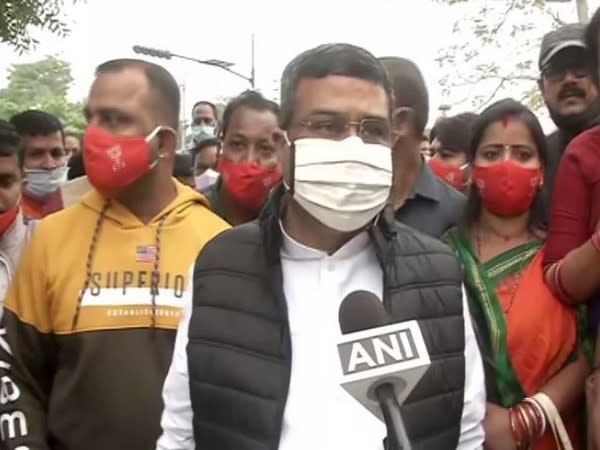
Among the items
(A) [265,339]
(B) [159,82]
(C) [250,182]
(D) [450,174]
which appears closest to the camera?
(A) [265,339]

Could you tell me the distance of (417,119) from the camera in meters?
3.73

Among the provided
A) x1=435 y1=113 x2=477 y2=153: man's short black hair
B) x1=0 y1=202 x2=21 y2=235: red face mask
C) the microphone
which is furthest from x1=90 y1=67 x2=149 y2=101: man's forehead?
x1=435 y1=113 x2=477 y2=153: man's short black hair

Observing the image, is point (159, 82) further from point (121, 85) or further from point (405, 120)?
point (405, 120)

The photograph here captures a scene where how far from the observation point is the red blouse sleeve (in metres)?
2.86

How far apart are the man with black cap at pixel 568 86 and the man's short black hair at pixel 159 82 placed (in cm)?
137

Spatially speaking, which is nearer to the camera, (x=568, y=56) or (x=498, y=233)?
(x=498, y=233)

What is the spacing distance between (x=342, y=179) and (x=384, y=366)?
2.40 feet

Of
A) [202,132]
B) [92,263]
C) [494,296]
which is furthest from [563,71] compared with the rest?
[202,132]

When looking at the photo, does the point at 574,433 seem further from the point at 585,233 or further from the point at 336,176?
the point at 336,176

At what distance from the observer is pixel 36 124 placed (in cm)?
539

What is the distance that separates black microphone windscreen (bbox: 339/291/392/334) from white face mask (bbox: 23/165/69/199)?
3.47 metres

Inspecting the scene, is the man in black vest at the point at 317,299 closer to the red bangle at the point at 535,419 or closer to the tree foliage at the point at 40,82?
the red bangle at the point at 535,419

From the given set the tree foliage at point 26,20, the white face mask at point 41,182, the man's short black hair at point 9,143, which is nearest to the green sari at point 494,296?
the man's short black hair at point 9,143

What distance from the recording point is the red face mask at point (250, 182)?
398 cm
